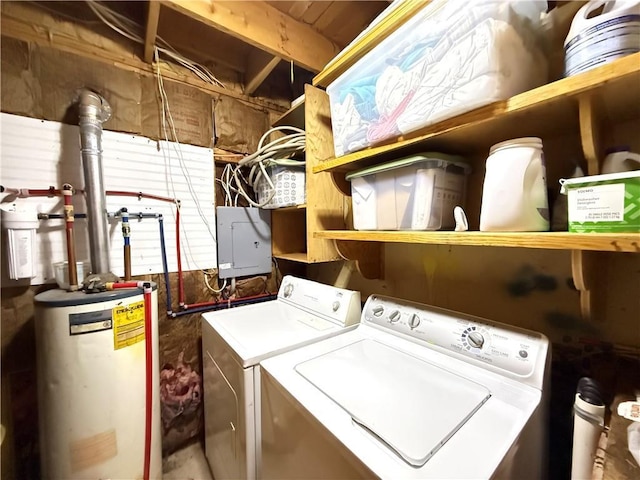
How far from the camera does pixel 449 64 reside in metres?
0.72

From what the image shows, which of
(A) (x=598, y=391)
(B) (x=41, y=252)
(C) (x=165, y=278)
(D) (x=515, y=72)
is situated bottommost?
(A) (x=598, y=391)

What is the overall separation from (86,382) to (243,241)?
3.47ft

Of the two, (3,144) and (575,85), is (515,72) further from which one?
(3,144)

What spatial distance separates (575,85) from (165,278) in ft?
6.18

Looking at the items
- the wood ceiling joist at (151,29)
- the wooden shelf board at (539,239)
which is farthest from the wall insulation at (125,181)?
the wooden shelf board at (539,239)

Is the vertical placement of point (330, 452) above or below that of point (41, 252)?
below

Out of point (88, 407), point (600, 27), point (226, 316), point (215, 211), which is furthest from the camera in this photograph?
point (215, 211)

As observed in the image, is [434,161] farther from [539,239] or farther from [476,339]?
[476,339]

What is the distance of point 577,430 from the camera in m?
0.64

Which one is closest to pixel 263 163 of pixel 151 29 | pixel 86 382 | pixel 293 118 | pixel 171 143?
pixel 293 118

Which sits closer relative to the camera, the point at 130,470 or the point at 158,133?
the point at 130,470

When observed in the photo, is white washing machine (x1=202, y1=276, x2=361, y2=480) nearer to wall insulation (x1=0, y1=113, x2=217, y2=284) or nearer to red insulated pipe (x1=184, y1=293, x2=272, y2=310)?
red insulated pipe (x1=184, y1=293, x2=272, y2=310)

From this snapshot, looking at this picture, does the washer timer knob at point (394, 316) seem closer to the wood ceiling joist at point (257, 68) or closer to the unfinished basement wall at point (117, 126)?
the unfinished basement wall at point (117, 126)

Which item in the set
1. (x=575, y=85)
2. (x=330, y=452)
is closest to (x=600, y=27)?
(x=575, y=85)
